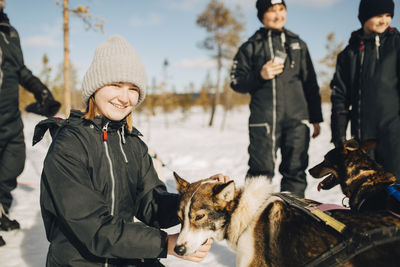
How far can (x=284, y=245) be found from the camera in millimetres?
1965

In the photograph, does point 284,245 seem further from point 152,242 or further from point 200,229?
point 152,242

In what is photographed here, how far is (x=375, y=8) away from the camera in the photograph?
3.31m

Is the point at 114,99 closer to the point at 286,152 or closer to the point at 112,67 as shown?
the point at 112,67

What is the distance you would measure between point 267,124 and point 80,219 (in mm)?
2799

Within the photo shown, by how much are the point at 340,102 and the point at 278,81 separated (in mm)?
880

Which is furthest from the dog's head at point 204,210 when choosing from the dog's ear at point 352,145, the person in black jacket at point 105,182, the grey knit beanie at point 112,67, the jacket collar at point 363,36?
the jacket collar at point 363,36

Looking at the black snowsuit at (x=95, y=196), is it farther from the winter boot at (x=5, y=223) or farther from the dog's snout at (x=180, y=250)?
the winter boot at (x=5, y=223)

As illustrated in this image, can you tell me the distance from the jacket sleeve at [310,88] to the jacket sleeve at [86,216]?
3.21 metres

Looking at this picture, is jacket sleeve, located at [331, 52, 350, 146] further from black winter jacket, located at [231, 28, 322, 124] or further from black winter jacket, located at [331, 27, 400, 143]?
black winter jacket, located at [231, 28, 322, 124]

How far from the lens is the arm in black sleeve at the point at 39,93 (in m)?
3.77

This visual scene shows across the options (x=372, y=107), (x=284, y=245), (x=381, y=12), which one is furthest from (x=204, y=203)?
(x=381, y=12)

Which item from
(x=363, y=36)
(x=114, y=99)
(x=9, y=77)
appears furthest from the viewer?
(x=9, y=77)

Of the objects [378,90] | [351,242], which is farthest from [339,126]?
[351,242]

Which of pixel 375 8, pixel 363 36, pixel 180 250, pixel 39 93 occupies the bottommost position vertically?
pixel 180 250
